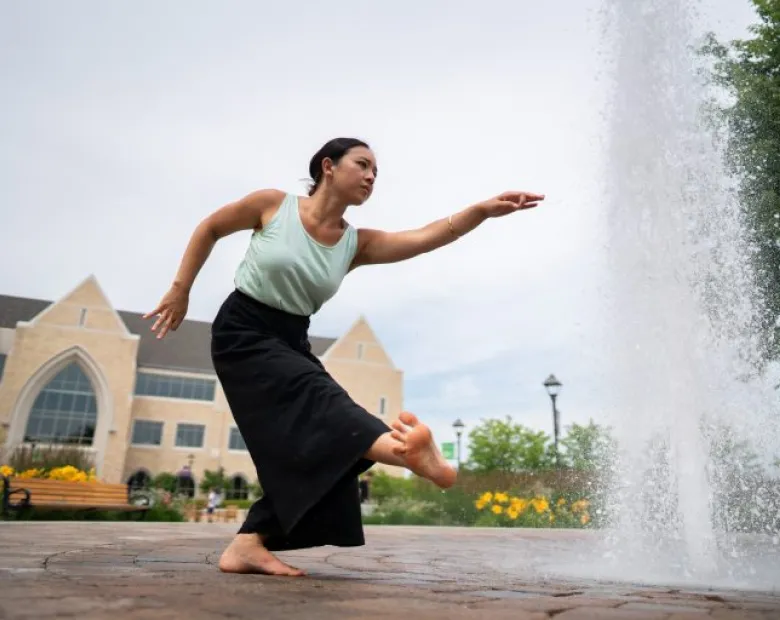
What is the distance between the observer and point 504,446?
111ft

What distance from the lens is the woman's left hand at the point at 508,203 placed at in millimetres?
2578

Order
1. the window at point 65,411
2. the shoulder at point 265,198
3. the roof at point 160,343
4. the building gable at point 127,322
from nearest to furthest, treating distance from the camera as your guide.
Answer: the shoulder at point 265,198 < the window at point 65,411 < the building gable at point 127,322 < the roof at point 160,343

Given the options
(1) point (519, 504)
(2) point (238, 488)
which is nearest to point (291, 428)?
(1) point (519, 504)

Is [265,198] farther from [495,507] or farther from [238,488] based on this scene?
[238,488]

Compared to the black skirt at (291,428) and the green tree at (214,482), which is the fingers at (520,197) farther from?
the green tree at (214,482)

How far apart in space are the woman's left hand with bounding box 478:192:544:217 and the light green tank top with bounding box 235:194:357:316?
24.8 inches

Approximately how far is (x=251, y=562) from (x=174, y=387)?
113 ft

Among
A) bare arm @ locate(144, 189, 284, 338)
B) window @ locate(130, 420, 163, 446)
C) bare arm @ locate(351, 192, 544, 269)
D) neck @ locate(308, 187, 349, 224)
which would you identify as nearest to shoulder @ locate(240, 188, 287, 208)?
bare arm @ locate(144, 189, 284, 338)

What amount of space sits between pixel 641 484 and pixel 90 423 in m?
31.0

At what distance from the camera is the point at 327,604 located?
1535 millimetres

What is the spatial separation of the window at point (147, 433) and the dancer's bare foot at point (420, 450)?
111ft

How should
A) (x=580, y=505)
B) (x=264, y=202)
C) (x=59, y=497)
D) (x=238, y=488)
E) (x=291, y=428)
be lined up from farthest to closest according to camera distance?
(x=238, y=488)
(x=580, y=505)
(x=59, y=497)
(x=264, y=202)
(x=291, y=428)

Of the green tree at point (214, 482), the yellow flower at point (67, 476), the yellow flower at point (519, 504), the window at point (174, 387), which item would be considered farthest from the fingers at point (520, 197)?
the window at point (174, 387)

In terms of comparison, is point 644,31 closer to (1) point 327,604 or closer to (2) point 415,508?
(1) point 327,604
